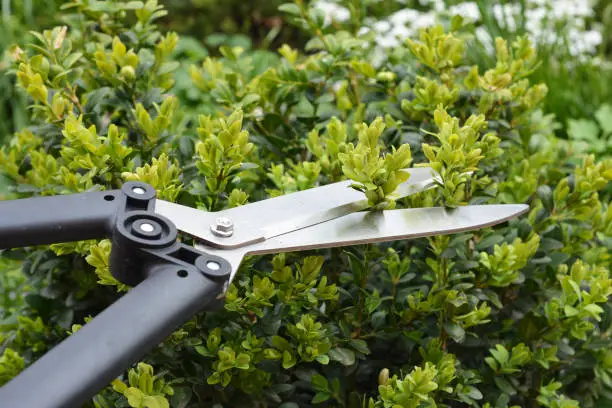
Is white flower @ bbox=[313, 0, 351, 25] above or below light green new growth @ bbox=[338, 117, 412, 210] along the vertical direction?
below

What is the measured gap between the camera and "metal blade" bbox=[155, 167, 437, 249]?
1.20m

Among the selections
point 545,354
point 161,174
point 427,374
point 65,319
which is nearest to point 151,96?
point 161,174

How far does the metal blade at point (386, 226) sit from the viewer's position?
3.95 ft

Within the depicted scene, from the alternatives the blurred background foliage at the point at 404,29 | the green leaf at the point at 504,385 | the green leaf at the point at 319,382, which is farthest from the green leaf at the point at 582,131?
A: the green leaf at the point at 319,382

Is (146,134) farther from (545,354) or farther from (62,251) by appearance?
(545,354)

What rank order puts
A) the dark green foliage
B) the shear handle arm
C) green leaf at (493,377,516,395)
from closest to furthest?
the shear handle arm < the dark green foliage < green leaf at (493,377,516,395)

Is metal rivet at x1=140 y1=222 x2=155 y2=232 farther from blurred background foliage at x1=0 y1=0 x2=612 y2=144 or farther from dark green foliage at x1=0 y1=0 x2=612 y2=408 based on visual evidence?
blurred background foliage at x1=0 y1=0 x2=612 y2=144

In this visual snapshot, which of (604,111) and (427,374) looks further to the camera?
(604,111)

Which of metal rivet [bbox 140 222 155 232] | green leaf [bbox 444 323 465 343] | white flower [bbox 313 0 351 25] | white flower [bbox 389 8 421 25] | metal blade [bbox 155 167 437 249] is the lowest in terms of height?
white flower [bbox 313 0 351 25]

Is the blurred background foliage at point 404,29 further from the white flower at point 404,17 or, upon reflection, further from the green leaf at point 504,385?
the green leaf at point 504,385

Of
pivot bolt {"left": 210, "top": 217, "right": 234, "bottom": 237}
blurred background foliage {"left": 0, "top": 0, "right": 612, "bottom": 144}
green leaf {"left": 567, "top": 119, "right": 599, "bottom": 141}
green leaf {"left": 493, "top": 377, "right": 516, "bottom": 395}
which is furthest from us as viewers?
blurred background foliage {"left": 0, "top": 0, "right": 612, "bottom": 144}

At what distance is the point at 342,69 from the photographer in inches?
70.2

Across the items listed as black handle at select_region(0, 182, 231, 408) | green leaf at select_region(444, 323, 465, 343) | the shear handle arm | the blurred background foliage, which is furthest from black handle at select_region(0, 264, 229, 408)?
the blurred background foliage

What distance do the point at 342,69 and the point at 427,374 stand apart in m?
0.78
